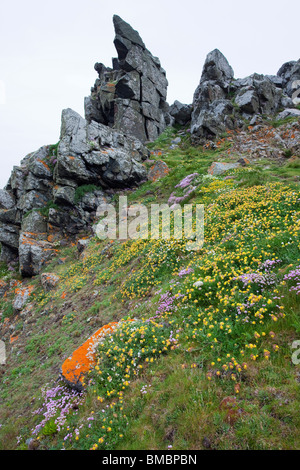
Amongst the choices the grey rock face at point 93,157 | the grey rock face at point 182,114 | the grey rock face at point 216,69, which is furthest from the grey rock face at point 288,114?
the grey rock face at point 93,157

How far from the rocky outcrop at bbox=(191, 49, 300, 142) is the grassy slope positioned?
27884mm

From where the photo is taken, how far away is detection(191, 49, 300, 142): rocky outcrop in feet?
114

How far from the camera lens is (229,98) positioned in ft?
135

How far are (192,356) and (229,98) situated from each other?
1844 inches

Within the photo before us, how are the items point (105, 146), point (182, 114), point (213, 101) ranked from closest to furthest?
point (105, 146), point (213, 101), point (182, 114)

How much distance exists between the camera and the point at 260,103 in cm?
3806

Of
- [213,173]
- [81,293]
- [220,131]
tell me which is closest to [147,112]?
[220,131]

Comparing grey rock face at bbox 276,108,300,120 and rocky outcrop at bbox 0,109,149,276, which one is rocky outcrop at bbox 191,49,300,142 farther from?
rocky outcrop at bbox 0,109,149,276

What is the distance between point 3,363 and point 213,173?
1869 centimetres

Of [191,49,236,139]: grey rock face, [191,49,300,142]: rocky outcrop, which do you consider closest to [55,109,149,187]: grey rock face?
[191,49,236,139]: grey rock face

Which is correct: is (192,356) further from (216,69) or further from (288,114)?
(216,69)

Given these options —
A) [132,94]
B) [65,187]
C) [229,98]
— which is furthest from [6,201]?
[229,98]
